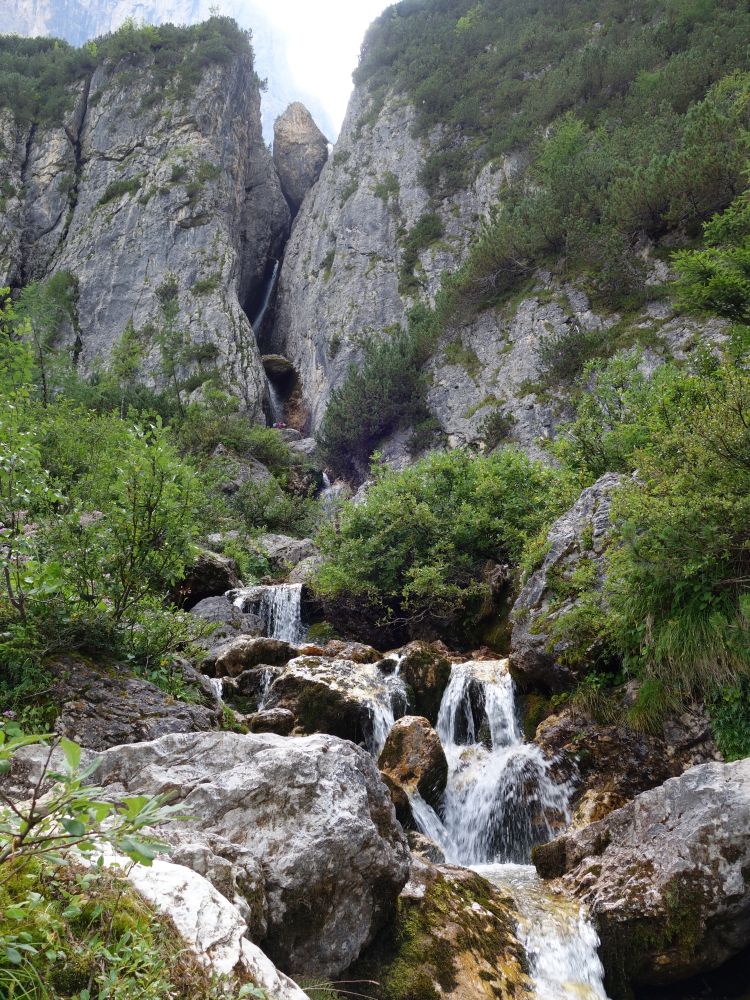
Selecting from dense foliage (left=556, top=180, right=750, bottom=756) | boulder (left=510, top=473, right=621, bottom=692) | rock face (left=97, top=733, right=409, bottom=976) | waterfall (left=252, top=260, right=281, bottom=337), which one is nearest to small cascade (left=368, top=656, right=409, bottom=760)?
boulder (left=510, top=473, right=621, bottom=692)

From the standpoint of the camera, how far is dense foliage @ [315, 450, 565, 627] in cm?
1299

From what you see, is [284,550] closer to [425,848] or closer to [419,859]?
[425,848]

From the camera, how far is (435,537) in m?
13.8

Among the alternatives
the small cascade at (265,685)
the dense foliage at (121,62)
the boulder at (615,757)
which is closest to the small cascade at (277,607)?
the small cascade at (265,685)

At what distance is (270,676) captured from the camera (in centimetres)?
1030

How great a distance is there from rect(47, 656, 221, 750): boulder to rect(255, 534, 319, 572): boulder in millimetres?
14434

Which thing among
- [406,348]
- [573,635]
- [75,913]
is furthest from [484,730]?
[406,348]

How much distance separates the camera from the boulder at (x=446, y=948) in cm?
403

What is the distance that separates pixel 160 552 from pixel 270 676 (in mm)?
4399

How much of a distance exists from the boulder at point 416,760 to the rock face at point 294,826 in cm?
320

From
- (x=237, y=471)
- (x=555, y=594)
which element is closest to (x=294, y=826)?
(x=555, y=594)

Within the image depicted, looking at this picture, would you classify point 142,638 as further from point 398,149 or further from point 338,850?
point 398,149

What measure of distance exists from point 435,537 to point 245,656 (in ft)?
16.5

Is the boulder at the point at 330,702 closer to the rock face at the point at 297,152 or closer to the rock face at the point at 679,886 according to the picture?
the rock face at the point at 679,886
